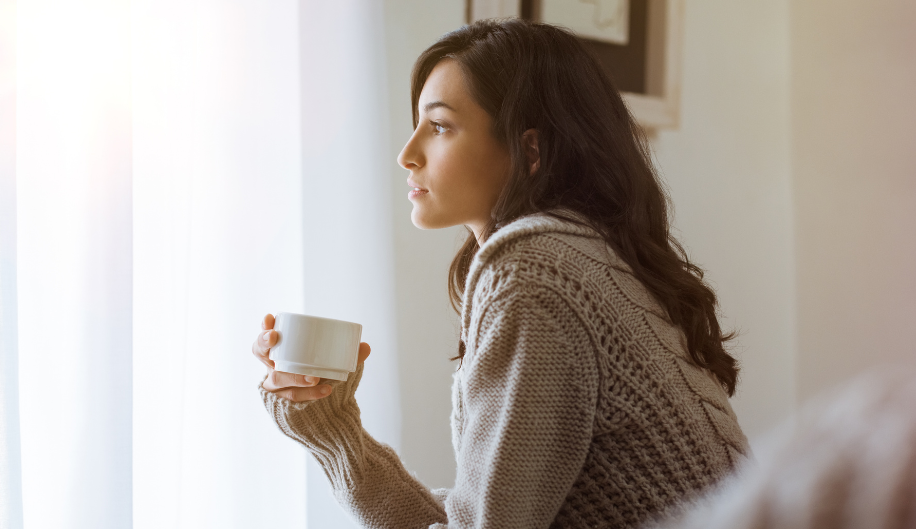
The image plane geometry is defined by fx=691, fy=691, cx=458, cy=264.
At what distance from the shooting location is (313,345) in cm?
69

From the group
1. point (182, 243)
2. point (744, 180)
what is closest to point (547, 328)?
point (182, 243)

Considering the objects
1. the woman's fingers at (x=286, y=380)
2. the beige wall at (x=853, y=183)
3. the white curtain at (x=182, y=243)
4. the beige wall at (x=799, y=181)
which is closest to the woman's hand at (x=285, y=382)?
the woman's fingers at (x=286, y=380)

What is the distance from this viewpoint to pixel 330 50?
1.15 m

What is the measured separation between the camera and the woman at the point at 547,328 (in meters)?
0.60

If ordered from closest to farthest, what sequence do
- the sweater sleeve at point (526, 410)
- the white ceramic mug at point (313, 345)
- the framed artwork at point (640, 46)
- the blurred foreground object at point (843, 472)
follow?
the blurred foreground object at point (843, 472)
the sweater sleeve at point (526, 410)
the white ceramic mug at point (313, 345)
the framed artwork at point (640, 46)

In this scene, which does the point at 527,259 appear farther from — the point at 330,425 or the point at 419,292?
the point at 419,292

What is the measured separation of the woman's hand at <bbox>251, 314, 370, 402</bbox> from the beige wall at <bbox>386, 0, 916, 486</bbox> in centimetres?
109

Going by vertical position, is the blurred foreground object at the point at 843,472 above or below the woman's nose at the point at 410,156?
below

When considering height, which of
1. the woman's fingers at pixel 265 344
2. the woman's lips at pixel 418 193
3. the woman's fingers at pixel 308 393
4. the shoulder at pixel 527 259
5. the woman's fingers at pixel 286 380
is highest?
the woman's lips at pixel 418 193

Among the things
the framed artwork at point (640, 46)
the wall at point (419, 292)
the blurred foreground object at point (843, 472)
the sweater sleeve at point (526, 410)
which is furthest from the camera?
the framed artwork at point (640, 46)

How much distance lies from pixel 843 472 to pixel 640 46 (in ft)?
4.13

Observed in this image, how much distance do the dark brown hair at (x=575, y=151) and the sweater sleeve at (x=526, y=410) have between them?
0.58 ft

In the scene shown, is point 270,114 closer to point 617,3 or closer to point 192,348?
point 192,348

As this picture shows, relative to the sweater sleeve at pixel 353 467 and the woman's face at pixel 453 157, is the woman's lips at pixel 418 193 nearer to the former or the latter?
the woman's face at pixel 453 157
